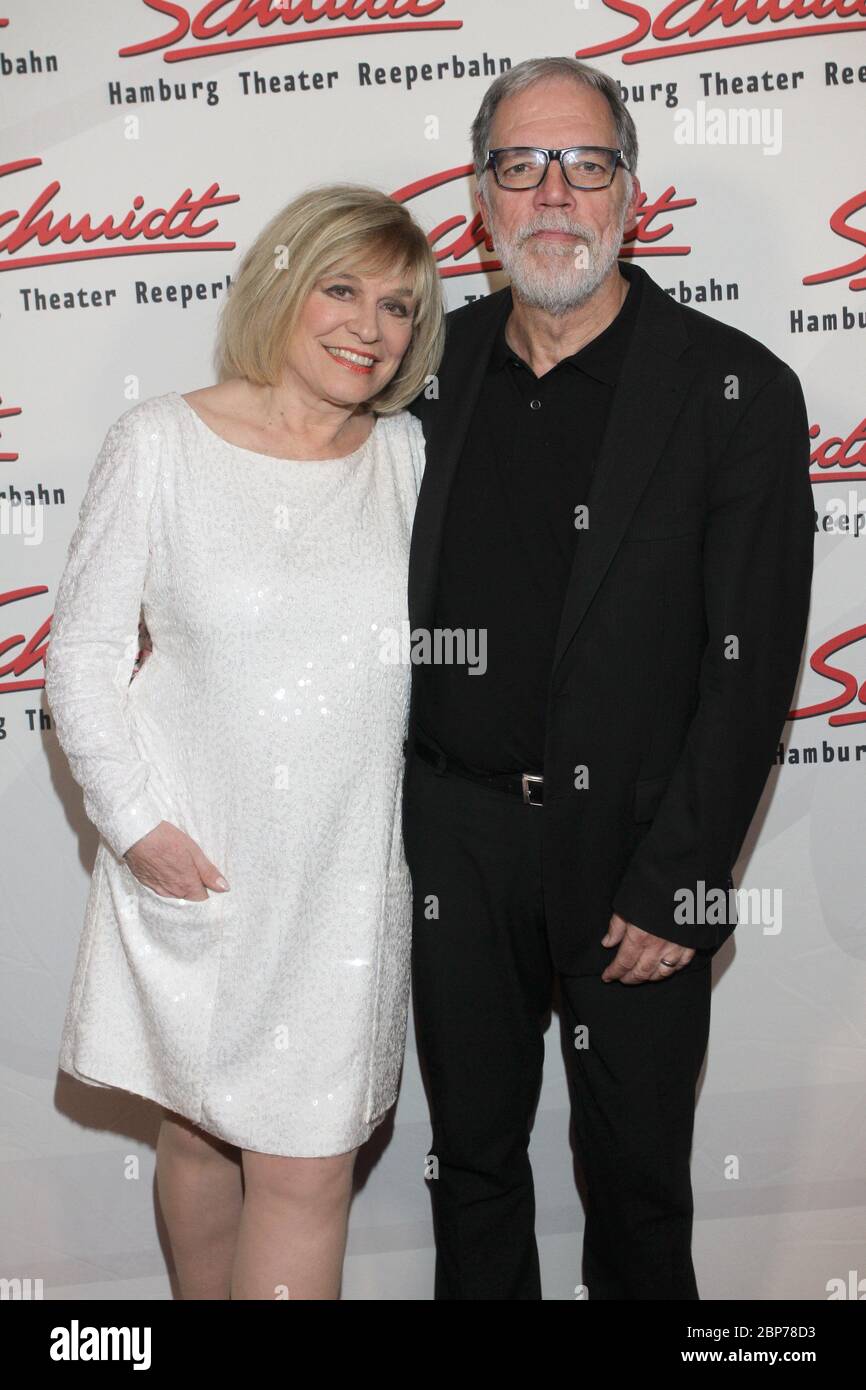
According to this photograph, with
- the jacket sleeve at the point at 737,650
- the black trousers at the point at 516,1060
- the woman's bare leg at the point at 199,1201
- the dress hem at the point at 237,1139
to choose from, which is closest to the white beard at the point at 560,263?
the jacket sleeve at the point at 737,650

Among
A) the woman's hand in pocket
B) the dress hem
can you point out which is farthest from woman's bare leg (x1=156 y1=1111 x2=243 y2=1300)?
the woman's hand in pocket

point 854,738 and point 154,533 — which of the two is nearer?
point 154,533

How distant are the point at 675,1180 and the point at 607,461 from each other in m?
1.15

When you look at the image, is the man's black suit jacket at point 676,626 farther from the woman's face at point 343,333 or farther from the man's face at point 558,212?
the woman's face at point 343,333

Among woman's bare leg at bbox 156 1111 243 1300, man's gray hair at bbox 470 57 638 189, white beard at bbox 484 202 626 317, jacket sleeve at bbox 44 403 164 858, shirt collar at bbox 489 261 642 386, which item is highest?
man's gray hair at bbox 470 57 638 189

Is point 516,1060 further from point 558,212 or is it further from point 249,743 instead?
point 558,212

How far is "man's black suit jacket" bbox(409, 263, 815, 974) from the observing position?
6.43 feet

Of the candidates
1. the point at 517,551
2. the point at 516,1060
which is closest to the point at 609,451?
the point at 517,551

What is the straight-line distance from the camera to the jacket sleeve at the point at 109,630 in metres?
1.97

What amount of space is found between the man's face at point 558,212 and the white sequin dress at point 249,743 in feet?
1.33

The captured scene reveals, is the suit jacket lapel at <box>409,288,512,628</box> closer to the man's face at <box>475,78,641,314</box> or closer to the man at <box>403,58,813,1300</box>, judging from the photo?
the man at <box>403,58,813,1300</box>

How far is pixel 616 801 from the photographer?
2037 mm
